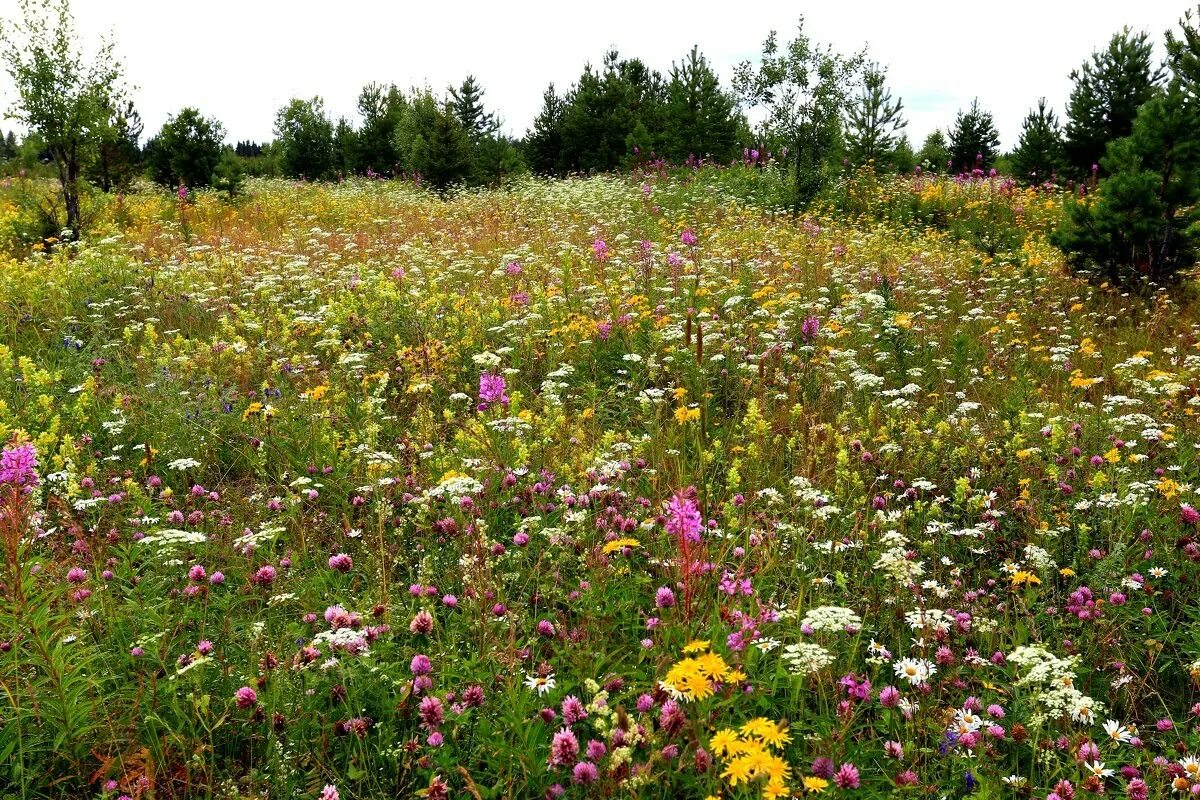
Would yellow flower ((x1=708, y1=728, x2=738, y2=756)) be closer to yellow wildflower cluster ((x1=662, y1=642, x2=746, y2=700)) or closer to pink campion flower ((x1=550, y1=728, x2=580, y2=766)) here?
yellow wildflower cluster ((x1=662, y1=642, x2=746, y2=700))

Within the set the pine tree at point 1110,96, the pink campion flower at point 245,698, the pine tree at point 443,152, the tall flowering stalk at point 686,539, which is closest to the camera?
the pink campion flower at point 245,698

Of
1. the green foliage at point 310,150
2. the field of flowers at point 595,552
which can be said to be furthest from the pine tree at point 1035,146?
the green foliage at point 310,150

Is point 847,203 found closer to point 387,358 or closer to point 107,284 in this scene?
point 387,358

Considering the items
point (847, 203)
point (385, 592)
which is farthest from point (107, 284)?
point (847, 203)

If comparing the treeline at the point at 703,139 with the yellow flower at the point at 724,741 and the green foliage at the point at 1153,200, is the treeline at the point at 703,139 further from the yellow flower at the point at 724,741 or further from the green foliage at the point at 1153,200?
the yellow flower at the point at 724,741

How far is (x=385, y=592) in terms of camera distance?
2680 millimetres

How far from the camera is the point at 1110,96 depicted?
57.0ft

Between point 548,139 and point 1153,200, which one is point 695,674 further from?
point 548,139


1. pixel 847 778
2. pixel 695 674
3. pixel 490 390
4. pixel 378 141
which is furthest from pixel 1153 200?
pixel 378 141

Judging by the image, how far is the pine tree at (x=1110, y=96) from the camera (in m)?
17.1

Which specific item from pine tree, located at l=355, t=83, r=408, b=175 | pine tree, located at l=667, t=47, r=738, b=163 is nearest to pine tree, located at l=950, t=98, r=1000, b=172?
pine tree, located at l=667, t=47, r=738, b=163

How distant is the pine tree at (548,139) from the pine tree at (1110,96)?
19.2 m

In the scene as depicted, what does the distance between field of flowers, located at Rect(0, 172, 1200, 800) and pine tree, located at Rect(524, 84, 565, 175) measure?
84.0ft

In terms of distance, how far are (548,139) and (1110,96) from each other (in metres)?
20.8
